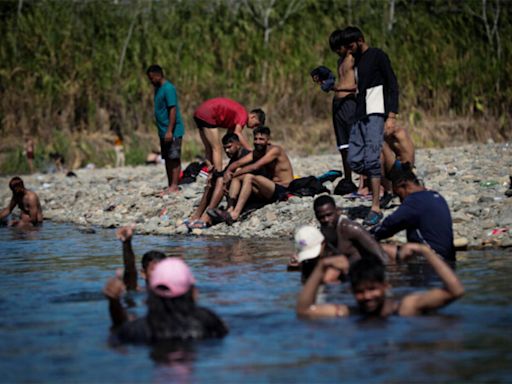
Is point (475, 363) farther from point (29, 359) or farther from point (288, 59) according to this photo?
point (288, 59)

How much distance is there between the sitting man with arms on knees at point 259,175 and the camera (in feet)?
42.2

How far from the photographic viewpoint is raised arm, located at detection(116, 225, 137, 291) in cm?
778

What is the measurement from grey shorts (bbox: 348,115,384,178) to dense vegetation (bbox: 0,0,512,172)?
9653 millimetres

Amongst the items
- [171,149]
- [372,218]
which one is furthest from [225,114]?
[372,218]

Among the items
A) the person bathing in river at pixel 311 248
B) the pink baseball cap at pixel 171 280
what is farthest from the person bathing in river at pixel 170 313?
the person bathing in river at pixel 311 248

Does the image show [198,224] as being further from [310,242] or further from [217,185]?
[310,242]

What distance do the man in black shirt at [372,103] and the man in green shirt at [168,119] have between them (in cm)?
412

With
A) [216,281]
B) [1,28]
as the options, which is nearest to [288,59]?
[1,28]

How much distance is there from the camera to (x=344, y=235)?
9.14 m

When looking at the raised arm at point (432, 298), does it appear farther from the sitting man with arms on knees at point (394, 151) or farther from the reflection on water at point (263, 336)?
the sitting man with arms on knees at point (394, 151)

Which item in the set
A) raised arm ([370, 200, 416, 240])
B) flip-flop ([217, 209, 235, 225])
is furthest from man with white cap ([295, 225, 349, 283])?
flip-flop ([217, 209, 235, 225])

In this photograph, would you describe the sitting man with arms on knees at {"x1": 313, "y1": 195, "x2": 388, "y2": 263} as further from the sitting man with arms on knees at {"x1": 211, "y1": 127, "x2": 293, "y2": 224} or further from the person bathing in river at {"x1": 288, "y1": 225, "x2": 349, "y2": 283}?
the sitting man with arms on knees at {"x1": 211, "y1": 127, "x2": 293, "y2": 224}

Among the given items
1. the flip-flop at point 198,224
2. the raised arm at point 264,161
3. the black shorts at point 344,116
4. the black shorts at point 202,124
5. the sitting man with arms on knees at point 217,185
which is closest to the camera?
the black shorts at point 344,116

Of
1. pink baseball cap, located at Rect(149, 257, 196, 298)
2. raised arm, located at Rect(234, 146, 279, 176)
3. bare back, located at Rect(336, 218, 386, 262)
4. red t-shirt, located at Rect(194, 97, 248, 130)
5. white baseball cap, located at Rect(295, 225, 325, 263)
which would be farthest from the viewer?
red t-shirt, located at Rect(194, 97, 248, 130)
